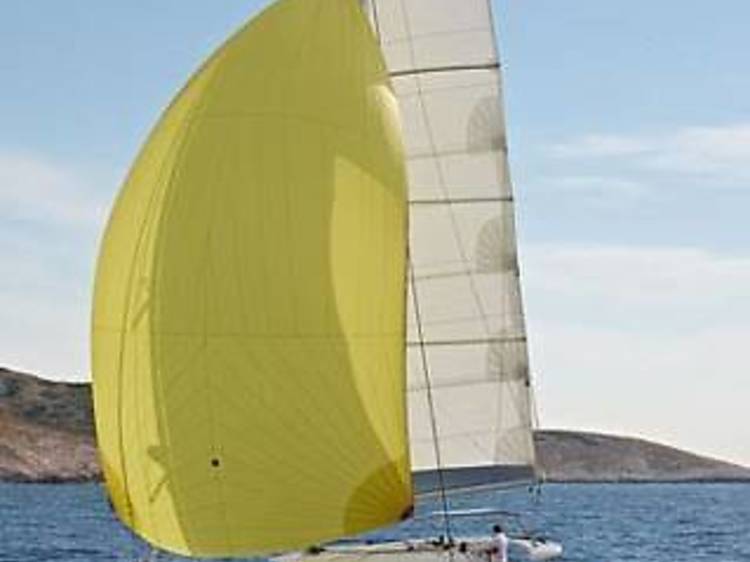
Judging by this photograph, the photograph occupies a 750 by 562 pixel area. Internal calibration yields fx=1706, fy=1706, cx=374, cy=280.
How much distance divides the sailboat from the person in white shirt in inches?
166

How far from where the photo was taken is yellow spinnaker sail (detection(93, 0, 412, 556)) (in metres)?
22.7

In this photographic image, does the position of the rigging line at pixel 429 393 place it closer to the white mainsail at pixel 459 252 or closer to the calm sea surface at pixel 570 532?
the white mainsail at pixel 459 252

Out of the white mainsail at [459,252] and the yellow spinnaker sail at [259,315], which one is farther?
the white mainsail at [459,252]

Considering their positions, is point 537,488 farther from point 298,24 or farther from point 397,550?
point 298,24

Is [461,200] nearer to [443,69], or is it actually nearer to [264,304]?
[443,69]

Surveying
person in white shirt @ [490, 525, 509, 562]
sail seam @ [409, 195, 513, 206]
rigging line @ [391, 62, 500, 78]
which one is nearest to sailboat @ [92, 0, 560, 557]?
person in white shirt @ [490, 525, 509, 562]

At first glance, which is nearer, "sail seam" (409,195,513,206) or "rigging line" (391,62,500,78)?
"rigging line" (391,62,500,78)

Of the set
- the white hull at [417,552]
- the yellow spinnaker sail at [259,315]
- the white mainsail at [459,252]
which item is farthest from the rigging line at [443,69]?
the white hull at [417,552]

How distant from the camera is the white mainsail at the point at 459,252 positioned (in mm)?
28344

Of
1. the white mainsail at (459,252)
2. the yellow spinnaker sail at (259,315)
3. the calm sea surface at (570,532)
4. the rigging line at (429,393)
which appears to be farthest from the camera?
the calm sea surface at (570,532)

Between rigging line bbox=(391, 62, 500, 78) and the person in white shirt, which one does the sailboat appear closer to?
the person in white shirt

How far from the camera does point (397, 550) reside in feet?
89.6

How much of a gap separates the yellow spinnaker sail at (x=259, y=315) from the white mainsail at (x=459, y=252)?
4.91 m

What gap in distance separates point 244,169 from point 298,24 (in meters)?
2.30
